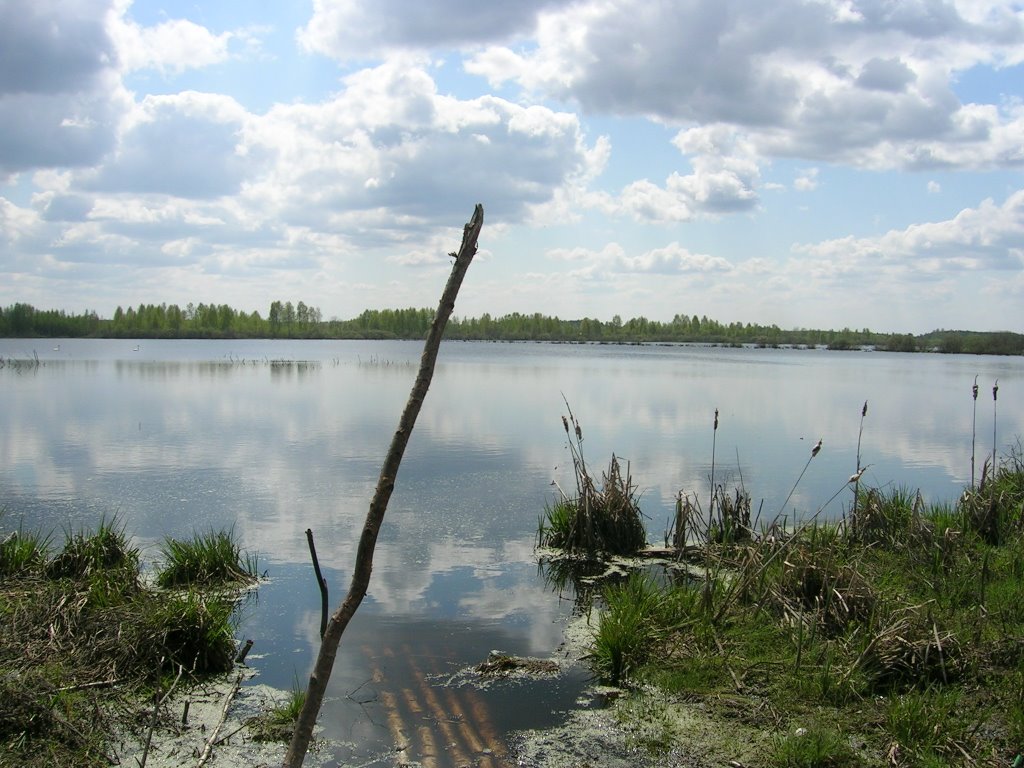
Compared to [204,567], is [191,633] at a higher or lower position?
higher

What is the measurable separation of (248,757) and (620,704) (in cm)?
304

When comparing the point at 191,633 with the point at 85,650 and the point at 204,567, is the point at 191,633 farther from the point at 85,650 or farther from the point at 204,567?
the point at 204,567

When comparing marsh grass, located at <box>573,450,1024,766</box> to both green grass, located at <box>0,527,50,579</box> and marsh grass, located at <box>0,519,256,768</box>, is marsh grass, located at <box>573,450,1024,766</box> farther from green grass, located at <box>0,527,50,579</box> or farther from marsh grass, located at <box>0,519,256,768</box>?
green grass, located at <box>0,527,50,579</box>

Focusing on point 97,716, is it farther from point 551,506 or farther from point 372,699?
point 551,506

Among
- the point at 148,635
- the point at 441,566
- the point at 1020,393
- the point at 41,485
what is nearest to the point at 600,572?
the point at 441,566

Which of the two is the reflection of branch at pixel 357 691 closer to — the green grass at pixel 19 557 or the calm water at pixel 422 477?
the calm water at pixel 422 477

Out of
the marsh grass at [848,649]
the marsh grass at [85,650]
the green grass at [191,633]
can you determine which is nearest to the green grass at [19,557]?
the marsh grass at [85,650]

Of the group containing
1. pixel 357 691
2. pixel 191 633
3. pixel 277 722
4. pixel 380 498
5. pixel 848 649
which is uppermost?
pixel 380 498

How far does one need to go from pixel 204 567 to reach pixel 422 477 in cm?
866

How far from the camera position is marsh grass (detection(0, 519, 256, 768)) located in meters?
5.76

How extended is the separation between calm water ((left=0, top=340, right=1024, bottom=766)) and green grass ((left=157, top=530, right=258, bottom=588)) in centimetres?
44

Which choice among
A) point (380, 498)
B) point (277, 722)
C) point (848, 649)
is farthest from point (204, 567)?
point (380, 498)

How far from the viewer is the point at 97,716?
623cm

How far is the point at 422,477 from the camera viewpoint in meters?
19.2
